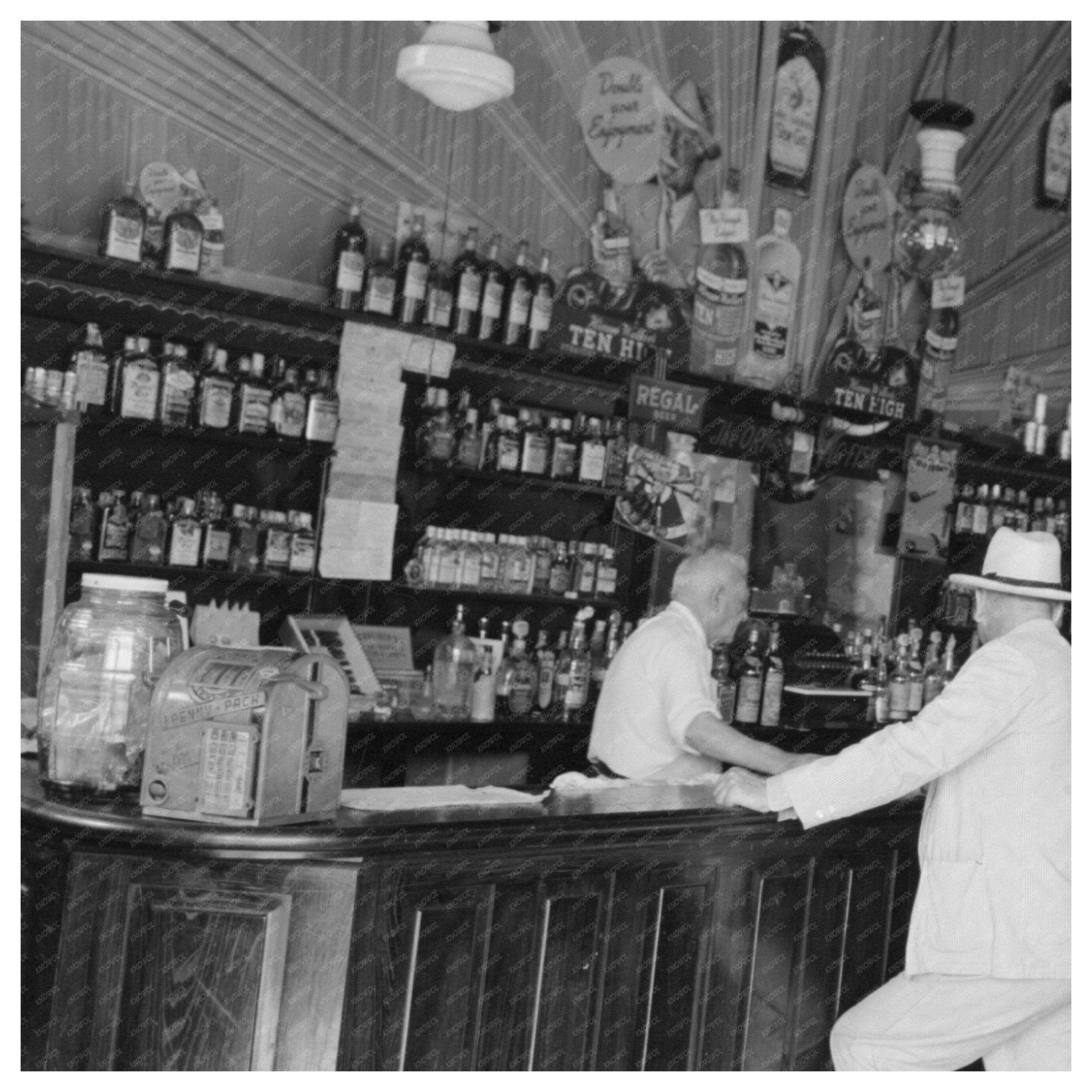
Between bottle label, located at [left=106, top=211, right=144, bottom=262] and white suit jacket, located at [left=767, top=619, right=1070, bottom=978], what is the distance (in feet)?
9.56

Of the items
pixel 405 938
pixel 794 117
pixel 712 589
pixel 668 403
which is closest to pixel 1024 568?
pixel 712 589

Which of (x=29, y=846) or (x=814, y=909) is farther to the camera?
(x=814, y=909)

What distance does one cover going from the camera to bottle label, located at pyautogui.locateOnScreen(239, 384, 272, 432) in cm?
536

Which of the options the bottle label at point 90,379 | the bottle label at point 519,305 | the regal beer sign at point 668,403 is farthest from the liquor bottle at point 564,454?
the bottle label at point 90,379

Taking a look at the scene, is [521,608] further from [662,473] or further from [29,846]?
[29,846]

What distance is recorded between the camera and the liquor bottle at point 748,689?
6.72 m

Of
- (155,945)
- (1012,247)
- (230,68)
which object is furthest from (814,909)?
(1012,247)

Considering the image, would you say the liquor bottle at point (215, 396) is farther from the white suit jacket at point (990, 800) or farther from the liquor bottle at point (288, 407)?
the white suit jacket at point (990, 800)

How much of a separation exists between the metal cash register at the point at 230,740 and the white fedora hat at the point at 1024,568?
62.1 inches

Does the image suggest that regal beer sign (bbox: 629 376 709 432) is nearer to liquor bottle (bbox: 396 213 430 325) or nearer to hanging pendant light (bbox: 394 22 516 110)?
liquor bottle (bbox: 396 213 430 325)

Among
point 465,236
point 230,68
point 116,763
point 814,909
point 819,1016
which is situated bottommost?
point 819,1016

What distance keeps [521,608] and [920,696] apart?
210cm

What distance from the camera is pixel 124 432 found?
5.30m

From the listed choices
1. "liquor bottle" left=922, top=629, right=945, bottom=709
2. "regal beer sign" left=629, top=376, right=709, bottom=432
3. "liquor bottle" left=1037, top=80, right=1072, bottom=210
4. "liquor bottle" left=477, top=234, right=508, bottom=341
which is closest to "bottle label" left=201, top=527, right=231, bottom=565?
"liquor bottle" left=477, top=234, right=508, bottom=341
